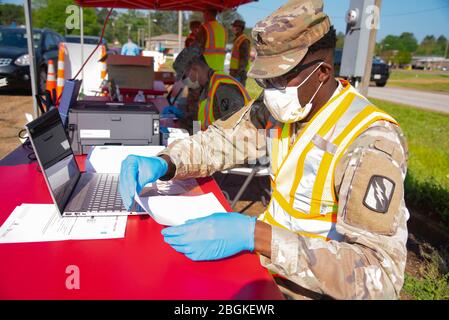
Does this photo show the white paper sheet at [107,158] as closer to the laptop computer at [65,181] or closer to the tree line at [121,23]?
the laptop computer at [65,181]

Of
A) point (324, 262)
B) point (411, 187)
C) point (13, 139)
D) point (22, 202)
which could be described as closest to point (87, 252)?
point (22, 202)

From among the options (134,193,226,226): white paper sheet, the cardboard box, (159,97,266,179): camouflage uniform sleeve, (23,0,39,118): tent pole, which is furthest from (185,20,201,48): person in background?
(134,193,226,226): white paper sheet

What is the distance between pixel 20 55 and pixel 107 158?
22.0ft

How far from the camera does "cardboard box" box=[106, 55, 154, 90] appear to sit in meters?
4.00

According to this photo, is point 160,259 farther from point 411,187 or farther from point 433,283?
point 411,187

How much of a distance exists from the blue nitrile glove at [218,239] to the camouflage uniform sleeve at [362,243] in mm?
83

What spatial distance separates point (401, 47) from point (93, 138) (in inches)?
410

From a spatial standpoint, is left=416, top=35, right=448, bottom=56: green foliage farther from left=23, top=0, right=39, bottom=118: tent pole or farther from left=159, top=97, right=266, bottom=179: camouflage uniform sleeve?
left=23, top=0, right=39, bottom=118: tent pole

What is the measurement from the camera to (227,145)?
165 centimetres

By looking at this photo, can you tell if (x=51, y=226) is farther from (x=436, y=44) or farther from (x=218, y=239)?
(x=436, y=44)

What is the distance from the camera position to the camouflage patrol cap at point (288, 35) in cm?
121

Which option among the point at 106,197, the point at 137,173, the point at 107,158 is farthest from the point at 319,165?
the point at 107,158

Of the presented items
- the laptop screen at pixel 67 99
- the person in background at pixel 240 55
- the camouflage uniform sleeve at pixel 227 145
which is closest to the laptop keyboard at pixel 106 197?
the camouflage uniform sleeve at pixel 227 145

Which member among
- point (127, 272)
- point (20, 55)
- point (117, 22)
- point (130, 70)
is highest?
point (117, 22)
